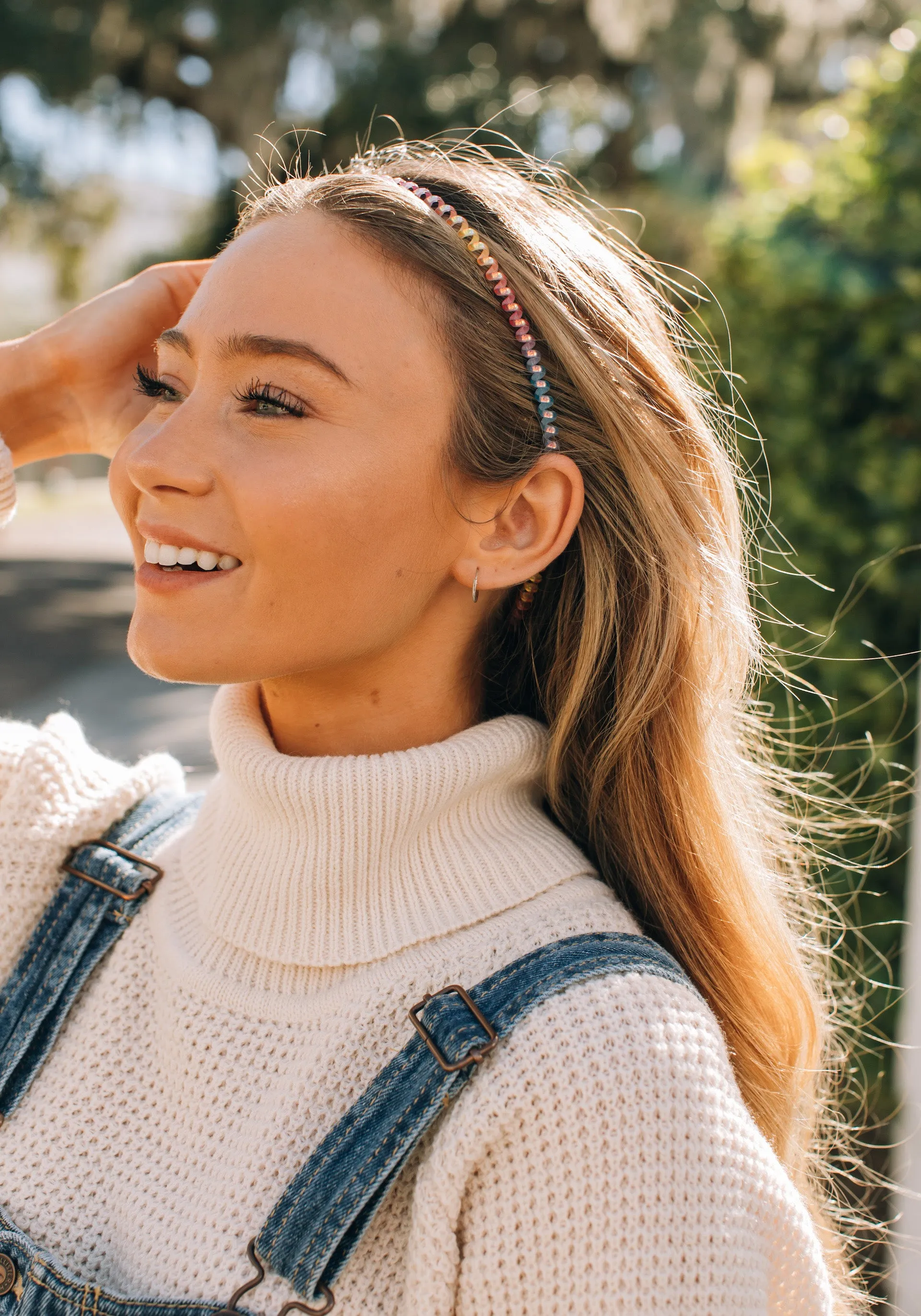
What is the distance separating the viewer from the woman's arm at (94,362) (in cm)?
220

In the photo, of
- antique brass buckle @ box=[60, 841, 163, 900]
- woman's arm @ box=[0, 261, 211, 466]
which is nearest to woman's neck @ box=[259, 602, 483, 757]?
antique brass buckle @ box=[60, 841, 163, 900]

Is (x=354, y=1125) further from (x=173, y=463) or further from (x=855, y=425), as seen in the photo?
(x=855, y=425)

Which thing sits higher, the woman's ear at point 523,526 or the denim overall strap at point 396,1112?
the woman's ear at point 523,526

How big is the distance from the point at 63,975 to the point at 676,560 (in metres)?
1.10

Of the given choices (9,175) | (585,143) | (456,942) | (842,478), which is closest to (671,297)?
(842,478)

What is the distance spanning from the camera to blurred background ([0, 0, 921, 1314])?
10.1 feet

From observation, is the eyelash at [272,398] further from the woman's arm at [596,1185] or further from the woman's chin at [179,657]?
the woman's arm at [596,1185]

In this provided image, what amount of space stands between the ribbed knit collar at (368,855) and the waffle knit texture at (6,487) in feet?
2.53

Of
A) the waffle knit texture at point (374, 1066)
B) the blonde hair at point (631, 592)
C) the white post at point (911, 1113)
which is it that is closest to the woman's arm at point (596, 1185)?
the waffle knit texture at point (374, 1066)

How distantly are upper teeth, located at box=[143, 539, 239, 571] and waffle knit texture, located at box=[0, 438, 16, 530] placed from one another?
0.66 meters

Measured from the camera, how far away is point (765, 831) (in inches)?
78.5

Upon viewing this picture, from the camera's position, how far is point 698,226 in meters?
10.4

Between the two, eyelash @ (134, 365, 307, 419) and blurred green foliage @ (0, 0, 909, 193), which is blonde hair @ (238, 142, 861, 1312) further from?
blurred green foliage @ (0, 0, 909, 193)

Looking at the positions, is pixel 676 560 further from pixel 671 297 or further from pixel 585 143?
pixel 585 143
